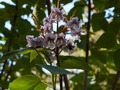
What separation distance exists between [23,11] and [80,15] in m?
0.34

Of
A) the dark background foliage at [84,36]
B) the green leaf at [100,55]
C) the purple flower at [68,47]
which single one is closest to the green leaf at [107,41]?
the dark background foliage at [84,36]

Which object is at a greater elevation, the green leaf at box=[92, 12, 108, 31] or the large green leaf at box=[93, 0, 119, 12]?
the large green leaf at box=[93, 0, 119, 12]

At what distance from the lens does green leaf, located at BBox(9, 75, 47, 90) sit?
0.71m

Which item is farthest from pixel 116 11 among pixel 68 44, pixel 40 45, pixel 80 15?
pixel 40 45

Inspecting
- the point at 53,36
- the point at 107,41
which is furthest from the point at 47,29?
the point at 107,41

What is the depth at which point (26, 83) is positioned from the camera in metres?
0.73

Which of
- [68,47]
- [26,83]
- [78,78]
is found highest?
[68,47]

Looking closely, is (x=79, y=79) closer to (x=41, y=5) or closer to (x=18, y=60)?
(x=18, y=60)

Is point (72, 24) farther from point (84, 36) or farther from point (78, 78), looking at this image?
point (78, 78)

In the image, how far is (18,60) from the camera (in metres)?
1.29

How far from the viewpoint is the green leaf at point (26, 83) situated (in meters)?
0.71

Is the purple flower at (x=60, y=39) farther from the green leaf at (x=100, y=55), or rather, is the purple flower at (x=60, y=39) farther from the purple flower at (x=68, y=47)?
the green leaf at (x=100, y=55)

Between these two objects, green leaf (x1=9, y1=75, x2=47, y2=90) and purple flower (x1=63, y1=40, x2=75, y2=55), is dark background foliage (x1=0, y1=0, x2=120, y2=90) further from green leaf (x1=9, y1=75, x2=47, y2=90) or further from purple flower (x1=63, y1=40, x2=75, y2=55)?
green leaf (x1=9, y1=75, x2=47, y2=90)

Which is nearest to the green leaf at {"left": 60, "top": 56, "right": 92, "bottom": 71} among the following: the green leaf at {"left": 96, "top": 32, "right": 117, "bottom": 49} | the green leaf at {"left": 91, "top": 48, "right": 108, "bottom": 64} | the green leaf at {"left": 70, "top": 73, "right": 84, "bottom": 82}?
the green leaf at {"left": 96, "top": 32, "right": 117, "bottom": 49}
